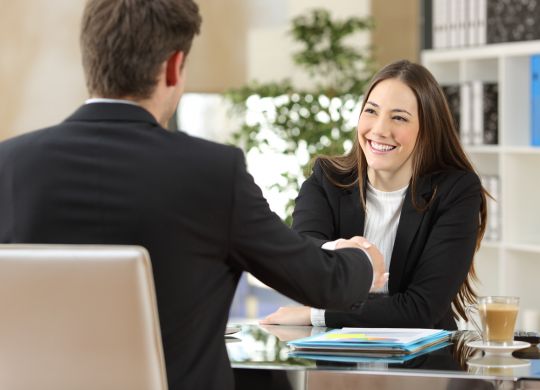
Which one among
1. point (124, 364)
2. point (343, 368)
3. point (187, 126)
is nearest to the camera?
point (124, 364)

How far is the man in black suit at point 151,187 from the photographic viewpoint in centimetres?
163

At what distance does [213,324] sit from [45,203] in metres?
0.35

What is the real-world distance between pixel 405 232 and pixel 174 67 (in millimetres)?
1358

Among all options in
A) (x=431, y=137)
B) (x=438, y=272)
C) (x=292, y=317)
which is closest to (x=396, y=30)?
(x=431, y=137)

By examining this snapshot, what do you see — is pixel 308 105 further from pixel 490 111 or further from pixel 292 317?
pixel 292 317

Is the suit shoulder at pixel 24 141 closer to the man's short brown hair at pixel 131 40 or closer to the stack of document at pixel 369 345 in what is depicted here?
the man's short brown hair at pixel 131 40

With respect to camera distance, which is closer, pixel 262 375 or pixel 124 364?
pixel 124 364

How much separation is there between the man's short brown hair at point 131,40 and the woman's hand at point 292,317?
108 centimetres

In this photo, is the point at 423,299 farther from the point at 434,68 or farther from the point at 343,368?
the point at 434,68

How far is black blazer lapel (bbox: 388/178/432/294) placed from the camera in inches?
112

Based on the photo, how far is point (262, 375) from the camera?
79.9 inches

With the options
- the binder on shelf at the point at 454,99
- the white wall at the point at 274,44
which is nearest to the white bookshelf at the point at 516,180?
the binder on shelf at the point at 454,99

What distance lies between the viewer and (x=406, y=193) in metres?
2.97

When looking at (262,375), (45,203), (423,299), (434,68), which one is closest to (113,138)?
(45,203)
